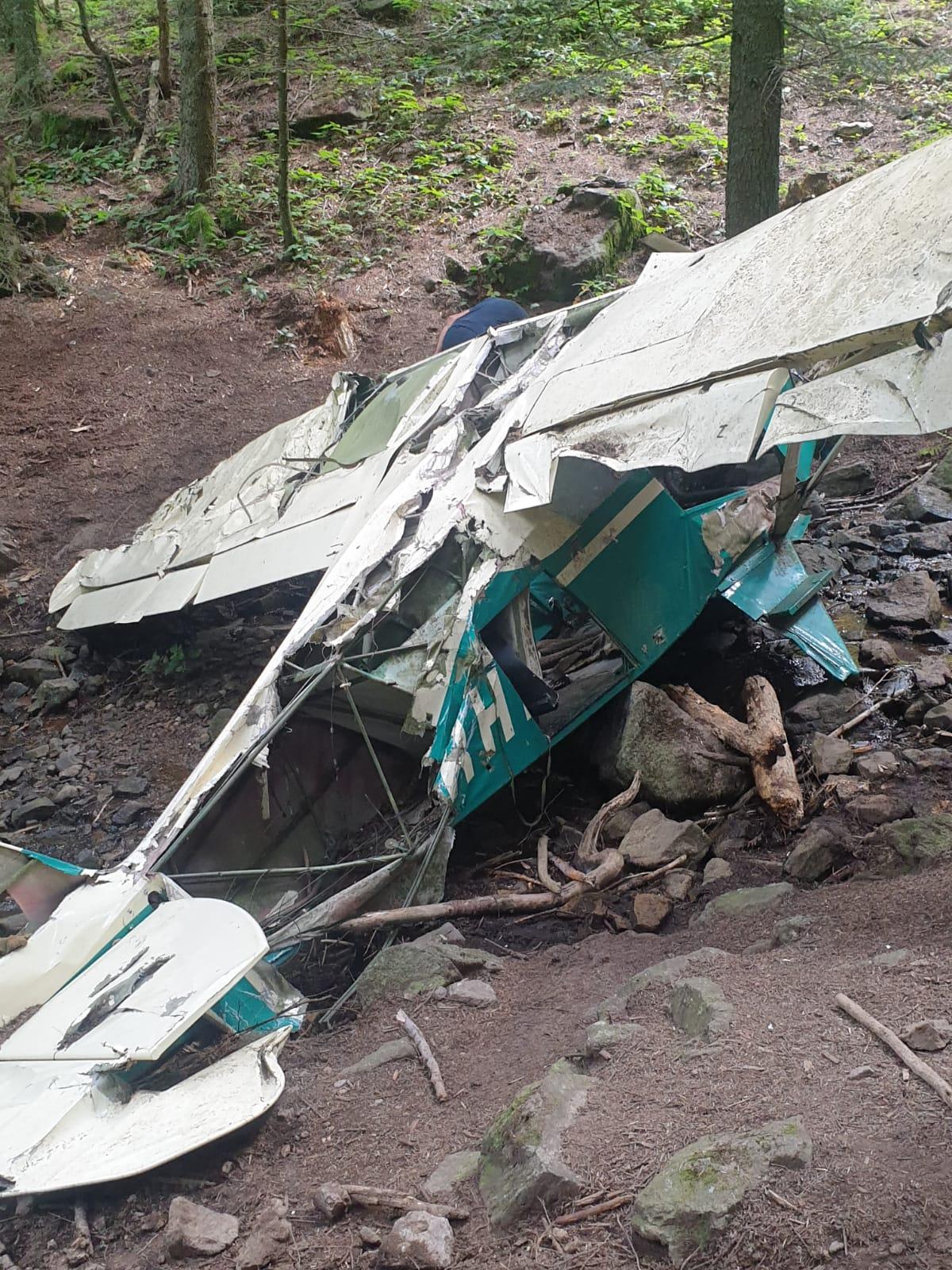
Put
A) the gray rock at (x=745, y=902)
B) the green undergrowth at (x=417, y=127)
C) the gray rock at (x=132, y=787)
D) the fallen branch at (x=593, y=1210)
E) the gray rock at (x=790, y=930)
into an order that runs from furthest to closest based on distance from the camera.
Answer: the green undergrowth at (x=417, y=127) → the gray rock at (x=132, y=787) → the gray rock at (x=745, y=902) → the gray rock at (x=790, y=930) → the fallen branch at (x=593, y=1210)

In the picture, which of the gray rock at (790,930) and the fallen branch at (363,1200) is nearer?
the fallen branch at (363,1200)

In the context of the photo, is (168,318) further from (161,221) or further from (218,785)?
(218,785)

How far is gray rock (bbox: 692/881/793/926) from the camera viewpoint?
4.20 metres

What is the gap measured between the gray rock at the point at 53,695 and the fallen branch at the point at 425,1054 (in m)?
4.86

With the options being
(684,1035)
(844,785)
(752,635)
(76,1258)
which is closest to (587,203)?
(752,635)

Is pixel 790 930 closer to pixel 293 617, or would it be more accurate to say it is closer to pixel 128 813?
pixel 128 813

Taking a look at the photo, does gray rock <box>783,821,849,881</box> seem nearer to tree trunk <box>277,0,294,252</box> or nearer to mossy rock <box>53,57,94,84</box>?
tree trunk <box>277,0,294,252</box>

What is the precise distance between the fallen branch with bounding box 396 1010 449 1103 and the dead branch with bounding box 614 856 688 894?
1.34m

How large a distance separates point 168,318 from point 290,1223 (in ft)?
38.7

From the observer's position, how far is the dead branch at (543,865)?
15.8 feet

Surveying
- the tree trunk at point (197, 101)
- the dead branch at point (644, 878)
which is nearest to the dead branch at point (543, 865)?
the dead branch at point (644, 878)

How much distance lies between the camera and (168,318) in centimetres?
1270

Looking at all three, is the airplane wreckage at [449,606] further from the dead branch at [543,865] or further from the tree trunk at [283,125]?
the tree trunk at [283,125]

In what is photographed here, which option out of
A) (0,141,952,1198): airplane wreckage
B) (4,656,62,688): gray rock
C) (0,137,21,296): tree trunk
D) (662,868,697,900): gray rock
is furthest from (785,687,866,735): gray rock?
(0,137,21,296): tree trunk
